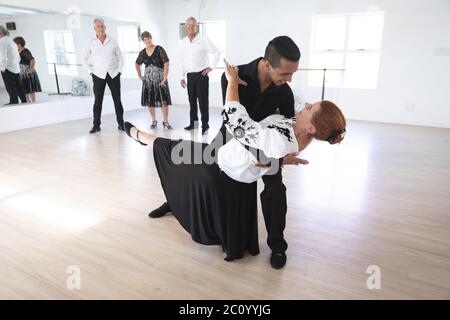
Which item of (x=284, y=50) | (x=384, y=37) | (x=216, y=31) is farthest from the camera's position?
(x=216, y=31)

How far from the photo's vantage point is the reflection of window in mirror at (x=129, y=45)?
6.85 m

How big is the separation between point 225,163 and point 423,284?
45.2 inches

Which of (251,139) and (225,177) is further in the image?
(225,177)

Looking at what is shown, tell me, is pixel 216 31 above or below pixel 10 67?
above

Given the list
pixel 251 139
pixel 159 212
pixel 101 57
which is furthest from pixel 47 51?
pixel 251 139

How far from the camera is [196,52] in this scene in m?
4.82

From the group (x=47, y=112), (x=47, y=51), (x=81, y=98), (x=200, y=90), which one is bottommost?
(x=47, y=112)

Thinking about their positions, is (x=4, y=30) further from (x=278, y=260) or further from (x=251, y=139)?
(x=278, y=260)

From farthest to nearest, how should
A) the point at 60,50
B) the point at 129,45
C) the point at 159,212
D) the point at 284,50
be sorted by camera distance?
the point at 129,45
the point at 60,50
the point at 159,212
the point at 284,50

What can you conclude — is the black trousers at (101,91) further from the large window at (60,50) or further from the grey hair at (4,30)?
the grey hair at (4,30)

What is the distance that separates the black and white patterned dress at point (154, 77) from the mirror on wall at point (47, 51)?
105 centimetres

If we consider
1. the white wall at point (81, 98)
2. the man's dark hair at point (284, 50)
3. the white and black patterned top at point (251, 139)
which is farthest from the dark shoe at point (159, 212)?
the white wall at point (81, 98)

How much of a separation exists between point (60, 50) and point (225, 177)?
5221mm

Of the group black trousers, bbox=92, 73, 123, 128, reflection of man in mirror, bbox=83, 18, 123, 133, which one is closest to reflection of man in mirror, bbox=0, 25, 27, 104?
reflection of man in mirror, bbox=83, 18, 123, 133
